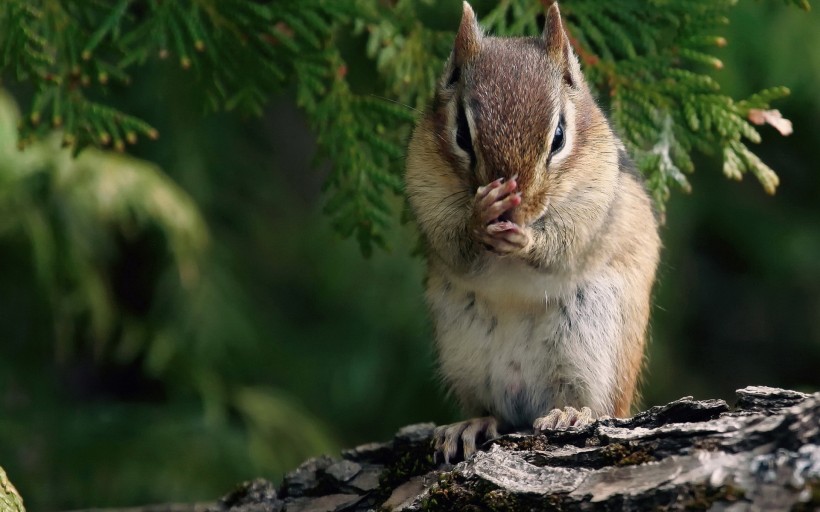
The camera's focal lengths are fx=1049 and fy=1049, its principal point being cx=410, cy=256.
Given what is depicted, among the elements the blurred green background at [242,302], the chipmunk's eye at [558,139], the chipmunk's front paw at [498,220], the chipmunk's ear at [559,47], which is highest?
the chipmunk's ear at [559,47]

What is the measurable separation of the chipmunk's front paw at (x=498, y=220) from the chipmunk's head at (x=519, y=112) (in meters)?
0.04

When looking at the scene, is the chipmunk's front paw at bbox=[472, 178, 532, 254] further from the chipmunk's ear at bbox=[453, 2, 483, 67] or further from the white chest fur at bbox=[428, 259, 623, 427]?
the chipmunk's ear at bbox=[453, 2, 483, 67]

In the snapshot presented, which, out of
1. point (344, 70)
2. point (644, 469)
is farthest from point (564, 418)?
point (344, 70)

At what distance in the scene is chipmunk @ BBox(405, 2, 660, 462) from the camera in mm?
2471

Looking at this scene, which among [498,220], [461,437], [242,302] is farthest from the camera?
[242,302]

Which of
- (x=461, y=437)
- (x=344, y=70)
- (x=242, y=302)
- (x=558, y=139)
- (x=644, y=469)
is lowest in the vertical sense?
(x=242, y=302)

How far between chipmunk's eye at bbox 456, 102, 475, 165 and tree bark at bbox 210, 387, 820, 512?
65 cm

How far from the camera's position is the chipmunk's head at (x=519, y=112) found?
2283mm

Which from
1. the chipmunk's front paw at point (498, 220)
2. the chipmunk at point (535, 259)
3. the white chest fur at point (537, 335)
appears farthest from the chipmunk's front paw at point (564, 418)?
the chipmunk's front paw at point (498, 220)

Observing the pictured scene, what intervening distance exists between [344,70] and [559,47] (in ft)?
2.24

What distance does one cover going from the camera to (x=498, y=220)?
2422 millimetres

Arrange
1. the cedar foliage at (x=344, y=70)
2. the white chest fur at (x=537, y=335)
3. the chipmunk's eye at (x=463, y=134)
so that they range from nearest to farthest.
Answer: the chipmunk's eye at (x=463, y=134)
the white chest fur at (x=537, y=335)
the cedar foliage at (x=344, y=70)

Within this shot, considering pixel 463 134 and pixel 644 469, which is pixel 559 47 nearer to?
pixel 463 134

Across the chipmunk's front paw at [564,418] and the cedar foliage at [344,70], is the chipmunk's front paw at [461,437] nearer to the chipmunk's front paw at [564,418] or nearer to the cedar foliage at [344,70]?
the chipmunk's front paw at [564,418]
